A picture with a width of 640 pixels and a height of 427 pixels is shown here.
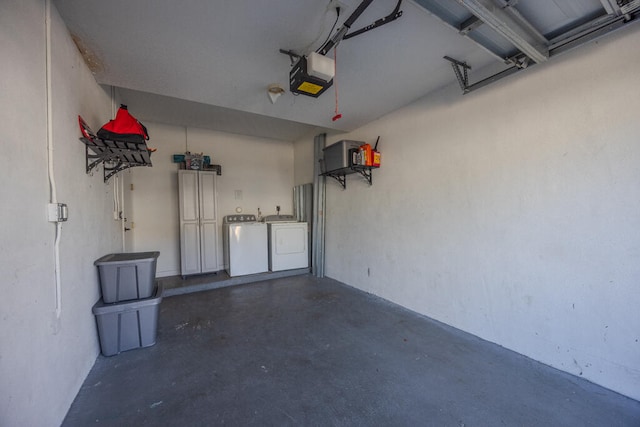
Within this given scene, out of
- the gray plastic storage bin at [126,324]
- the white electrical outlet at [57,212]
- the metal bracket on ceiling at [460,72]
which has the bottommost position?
the gray plastic storage bin at [126,324]

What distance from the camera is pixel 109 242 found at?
8.21 ft

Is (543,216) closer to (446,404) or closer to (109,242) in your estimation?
(446,404)

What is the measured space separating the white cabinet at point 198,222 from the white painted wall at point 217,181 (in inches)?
10.6

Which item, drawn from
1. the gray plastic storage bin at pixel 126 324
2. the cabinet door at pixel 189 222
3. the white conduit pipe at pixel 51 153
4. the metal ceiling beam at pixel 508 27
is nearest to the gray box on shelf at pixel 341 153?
the metal ceiling beam at pixel 508 27

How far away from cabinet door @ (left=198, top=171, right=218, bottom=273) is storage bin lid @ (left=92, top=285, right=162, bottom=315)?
2.04m

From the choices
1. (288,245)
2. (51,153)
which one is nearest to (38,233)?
(51,153)

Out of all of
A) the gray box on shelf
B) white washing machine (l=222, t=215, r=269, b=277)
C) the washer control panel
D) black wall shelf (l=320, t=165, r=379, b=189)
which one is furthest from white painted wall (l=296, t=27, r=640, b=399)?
the washer control panel

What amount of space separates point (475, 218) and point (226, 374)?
2516 millimetres

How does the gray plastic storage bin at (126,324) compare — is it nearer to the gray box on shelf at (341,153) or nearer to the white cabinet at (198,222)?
the white cabinet at (198,222)

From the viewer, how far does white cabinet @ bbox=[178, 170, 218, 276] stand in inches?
161

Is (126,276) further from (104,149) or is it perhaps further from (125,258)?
(104,149)

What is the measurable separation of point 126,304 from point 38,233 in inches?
43.5

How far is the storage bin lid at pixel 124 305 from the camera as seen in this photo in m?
2.01

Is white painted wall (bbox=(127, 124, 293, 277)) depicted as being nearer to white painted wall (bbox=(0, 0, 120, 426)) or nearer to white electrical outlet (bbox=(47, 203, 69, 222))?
white painted wall (bbox=(0, 0, 120, 426))
